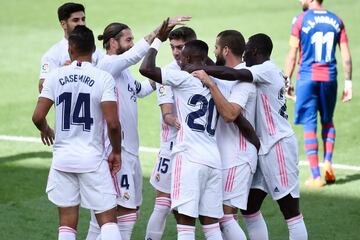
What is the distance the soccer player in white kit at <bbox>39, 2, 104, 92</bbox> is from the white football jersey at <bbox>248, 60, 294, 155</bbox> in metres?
1.58

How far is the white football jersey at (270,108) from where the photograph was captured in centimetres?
868

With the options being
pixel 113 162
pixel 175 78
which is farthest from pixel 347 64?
pixel 113 162

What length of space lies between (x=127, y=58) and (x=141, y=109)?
7.76 meters

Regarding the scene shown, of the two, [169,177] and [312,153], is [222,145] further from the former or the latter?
[312,153]

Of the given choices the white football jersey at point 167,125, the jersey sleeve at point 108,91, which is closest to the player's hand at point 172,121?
the white football jersey at point 167,125

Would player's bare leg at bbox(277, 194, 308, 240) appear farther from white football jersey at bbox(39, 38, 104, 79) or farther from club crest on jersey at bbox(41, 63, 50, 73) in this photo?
club crest on jersey at bbox(41, 63, 50, 73)

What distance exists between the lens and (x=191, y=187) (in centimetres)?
816

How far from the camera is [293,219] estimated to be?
887cm

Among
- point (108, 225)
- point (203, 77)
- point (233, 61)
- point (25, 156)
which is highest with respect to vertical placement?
point (233, 61)

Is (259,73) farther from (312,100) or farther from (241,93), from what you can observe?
(312,100)

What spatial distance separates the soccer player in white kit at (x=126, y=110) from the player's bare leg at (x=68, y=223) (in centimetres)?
47

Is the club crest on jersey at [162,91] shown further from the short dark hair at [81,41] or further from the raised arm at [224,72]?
the short dark hair at [81,41]

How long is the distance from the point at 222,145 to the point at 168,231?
6.51ft

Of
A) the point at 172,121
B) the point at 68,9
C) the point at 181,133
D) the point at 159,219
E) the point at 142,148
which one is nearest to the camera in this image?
the point at 181,133
